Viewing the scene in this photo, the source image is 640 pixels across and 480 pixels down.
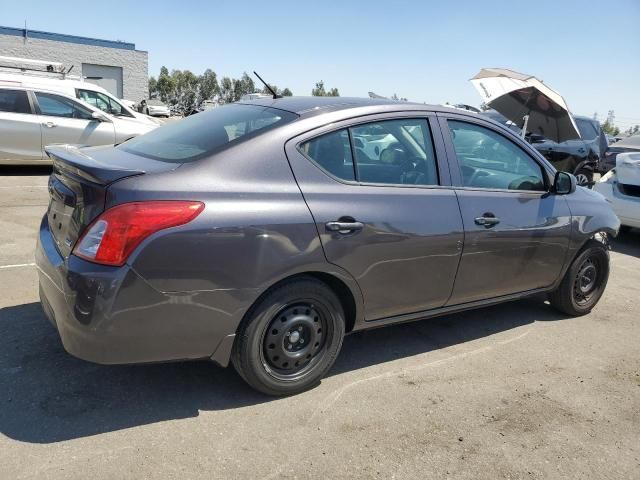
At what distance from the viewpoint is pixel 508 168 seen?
161 inches

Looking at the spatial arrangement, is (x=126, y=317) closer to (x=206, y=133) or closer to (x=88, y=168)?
(x=88, y=168)

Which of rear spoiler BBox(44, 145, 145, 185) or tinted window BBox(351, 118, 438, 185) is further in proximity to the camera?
tinted window BBox(351, 118, 438, 185)

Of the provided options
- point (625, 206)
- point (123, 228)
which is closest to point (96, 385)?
point (123, 228)

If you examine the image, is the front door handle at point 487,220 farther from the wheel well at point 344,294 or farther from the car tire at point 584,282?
the car tire at point 584,282

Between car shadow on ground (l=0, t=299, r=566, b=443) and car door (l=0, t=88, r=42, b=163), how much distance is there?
7080mm

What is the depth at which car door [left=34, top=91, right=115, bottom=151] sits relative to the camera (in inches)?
400

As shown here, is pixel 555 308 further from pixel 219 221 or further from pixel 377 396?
pixel 219 221

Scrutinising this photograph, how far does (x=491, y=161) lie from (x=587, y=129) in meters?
10.2

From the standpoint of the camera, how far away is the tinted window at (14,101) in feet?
32.4

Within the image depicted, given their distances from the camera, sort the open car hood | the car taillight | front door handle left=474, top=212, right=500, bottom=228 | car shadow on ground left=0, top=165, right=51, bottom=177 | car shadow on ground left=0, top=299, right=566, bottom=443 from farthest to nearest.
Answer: car shadow on ground left=0, top=165, right=51, bottom=177
the open car hood
front door handle left=474, top=212, right=500, bottom=228
car shadow on ground left=0, top=299, right=566, bottom=443
the car taillight

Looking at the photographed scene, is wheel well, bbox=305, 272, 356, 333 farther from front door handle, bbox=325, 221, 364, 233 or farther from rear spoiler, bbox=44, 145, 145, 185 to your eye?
rear spoiler, bbox=44, 145, 145, 185

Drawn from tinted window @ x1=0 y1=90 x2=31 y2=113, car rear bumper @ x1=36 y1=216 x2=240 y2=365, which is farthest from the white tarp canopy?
tinted window @ x1=0 y1=90 x2=31 y2=113

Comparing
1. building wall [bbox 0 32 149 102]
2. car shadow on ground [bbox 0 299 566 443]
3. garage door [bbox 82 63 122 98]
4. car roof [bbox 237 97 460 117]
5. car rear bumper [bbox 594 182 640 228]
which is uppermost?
building wall [bbox 0 32 149 102]

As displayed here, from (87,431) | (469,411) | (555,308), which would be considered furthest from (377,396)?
(555,308)
